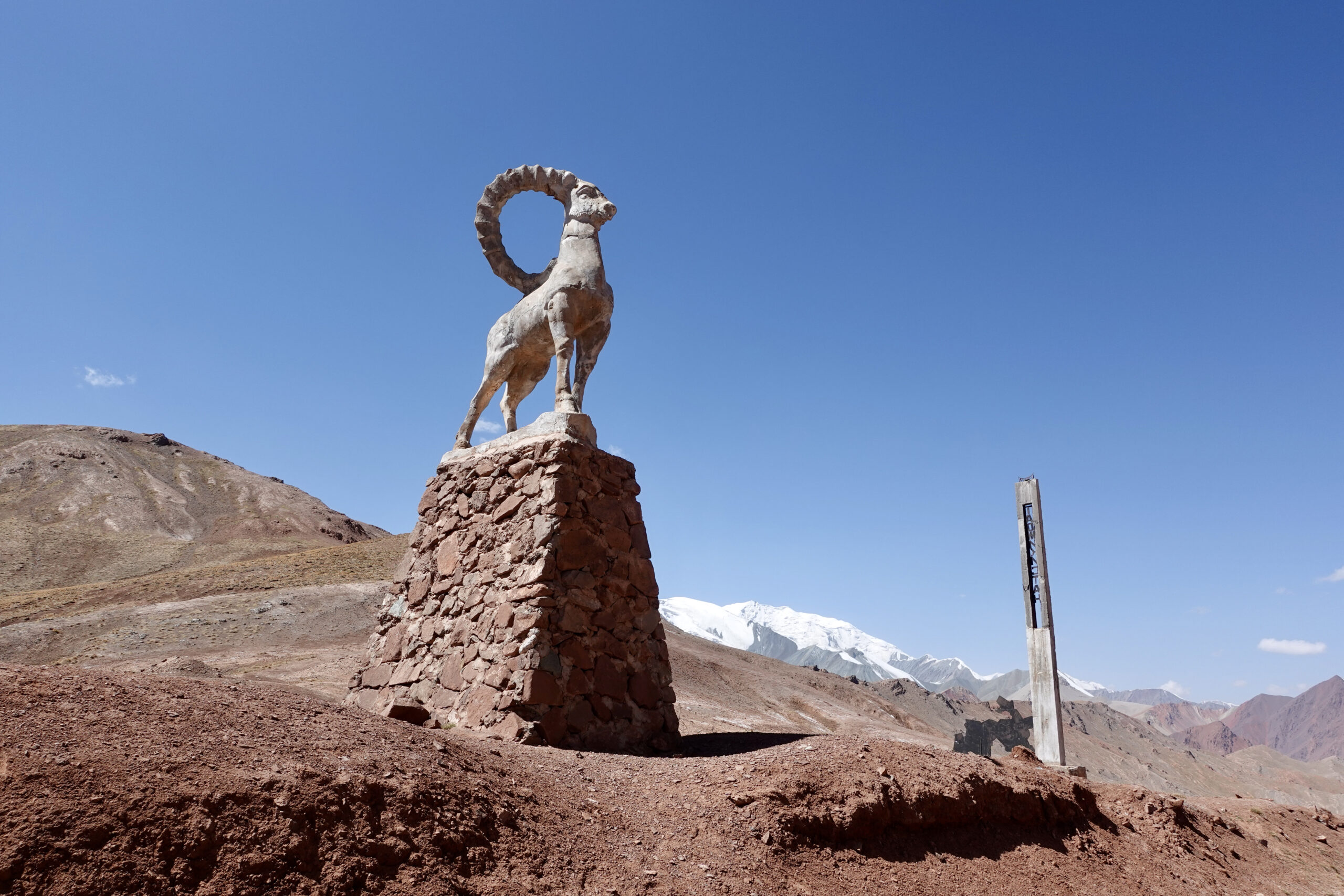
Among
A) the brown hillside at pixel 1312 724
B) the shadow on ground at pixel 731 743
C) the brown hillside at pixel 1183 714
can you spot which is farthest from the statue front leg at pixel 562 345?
the brown hillside at pixel 1183 714

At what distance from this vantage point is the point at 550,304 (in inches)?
327

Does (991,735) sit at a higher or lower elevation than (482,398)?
lower

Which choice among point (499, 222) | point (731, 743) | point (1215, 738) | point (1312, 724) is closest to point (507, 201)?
point (499, 222)

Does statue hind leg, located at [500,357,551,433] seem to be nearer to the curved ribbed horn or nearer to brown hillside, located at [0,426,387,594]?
the curved ribbed horn

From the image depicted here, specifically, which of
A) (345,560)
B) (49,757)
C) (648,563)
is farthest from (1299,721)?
(49,757)

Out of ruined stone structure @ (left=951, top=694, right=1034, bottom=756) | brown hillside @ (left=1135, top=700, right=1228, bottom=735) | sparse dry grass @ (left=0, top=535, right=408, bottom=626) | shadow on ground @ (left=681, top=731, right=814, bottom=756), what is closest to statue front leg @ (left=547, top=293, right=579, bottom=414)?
shadow on ground @ (left=681, top=731, right=814, bottom=756)

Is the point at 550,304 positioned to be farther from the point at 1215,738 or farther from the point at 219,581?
the point at 1215,738

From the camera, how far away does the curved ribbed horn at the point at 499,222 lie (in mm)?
9047

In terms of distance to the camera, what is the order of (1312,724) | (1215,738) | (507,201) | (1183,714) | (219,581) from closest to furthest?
(507,201), (219,581), (1215,738), (1312,724), (1183,714)

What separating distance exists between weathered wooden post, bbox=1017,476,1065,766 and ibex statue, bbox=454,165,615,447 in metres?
6.03

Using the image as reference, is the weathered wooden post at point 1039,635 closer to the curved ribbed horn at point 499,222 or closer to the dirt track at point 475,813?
the dirt track at point 475,813

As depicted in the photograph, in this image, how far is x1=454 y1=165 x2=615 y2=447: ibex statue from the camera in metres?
8.23

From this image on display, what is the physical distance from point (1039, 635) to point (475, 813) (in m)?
8.33

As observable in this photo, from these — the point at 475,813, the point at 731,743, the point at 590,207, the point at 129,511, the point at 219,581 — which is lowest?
the point at 475,813
